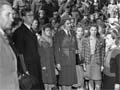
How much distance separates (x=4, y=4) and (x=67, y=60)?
14.6ft

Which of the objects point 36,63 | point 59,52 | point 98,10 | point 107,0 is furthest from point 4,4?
point 107,0

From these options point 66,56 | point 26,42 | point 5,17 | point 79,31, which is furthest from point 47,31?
point 5,17

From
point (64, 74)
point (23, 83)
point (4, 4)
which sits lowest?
point (64, 74)

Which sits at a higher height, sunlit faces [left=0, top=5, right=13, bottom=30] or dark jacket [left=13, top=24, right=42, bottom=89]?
sunlit faces [left=0, top=5, right=13, bottom=30]

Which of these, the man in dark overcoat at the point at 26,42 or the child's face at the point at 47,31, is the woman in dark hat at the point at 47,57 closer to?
the child's face at the point at 47,31

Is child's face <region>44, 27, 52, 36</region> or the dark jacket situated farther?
child's face <region>44, 27, 52, 36</region>

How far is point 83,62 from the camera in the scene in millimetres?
8102

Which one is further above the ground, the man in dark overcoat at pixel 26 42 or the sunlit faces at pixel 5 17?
the sunlit faces at pixel 5 17

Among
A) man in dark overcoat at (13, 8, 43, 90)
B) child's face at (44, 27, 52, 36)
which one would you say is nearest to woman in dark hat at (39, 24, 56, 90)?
child's face at (44, 27, 52, 36)

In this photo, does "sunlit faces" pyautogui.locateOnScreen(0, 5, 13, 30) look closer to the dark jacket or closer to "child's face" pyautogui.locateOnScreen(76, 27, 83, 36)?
the dark jacket

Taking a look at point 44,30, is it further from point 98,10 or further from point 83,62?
point 98,10

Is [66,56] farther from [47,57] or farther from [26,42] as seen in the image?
[26,42]

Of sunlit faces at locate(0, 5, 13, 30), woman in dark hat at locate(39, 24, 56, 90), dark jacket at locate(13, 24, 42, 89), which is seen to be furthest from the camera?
woman in dark hat at locate(39, 24, 56, 90)

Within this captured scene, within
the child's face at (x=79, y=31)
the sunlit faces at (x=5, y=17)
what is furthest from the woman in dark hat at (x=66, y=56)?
the sunlit faces at (x=5, y=17)
